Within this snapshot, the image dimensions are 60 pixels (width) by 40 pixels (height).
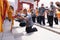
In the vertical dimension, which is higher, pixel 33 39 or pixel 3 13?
pixel 3 13

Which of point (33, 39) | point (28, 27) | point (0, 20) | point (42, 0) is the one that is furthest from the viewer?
point (42, 0)

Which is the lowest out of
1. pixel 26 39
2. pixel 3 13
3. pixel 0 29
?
pixel 26 39

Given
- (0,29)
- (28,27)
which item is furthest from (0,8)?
(28,27)

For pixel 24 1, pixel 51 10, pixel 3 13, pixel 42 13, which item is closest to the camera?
pixel 3 13

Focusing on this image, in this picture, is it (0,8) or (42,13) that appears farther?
(42,13)

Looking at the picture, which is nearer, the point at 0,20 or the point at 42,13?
the point at 0,20

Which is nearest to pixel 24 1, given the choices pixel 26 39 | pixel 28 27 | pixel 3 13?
pixel 28 27

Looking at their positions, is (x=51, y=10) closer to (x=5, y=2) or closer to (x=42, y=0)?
(x=5, y=2)

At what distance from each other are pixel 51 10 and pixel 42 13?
6.66ft

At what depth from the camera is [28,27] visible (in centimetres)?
1187

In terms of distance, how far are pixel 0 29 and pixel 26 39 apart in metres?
2.29

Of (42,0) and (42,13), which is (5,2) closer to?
(42,13)

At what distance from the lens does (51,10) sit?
14070mm

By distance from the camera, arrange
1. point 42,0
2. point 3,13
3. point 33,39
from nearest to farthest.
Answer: point 3,13 → point 33,39 → point 42,0
